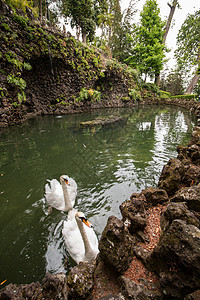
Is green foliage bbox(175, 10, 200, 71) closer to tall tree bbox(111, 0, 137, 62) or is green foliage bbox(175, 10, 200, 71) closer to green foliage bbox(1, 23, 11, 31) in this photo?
tall tree bbox(111, 0, 137, 62)

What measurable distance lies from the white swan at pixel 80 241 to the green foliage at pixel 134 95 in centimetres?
2535

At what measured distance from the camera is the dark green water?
7.47ft

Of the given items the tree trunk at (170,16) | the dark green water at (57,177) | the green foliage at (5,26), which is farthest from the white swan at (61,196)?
the tree trunk at (170,16)

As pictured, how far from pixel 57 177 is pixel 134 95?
2415 cm

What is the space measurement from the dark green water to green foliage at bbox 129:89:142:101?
1832 centimetres

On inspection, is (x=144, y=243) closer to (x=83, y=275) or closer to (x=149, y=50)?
(x=83, y=275)

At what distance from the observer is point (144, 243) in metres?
1.94

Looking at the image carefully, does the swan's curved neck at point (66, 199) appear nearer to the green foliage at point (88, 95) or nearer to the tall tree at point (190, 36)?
the green foliage at point (88, 95)

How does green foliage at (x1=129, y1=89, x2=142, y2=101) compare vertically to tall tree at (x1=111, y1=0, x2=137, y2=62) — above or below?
below

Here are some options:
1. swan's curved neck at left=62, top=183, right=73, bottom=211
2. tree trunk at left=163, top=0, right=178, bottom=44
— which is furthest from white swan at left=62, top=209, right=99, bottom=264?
tree trunk at left=163, top=0, right=178, bottom=44

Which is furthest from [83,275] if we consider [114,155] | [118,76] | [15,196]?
[118,76]

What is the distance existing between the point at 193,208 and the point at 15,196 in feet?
12.4

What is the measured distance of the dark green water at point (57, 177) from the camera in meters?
2.28

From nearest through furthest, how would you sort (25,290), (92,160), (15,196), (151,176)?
(25,290) < (15,196) < (151,176) < (92,160)
